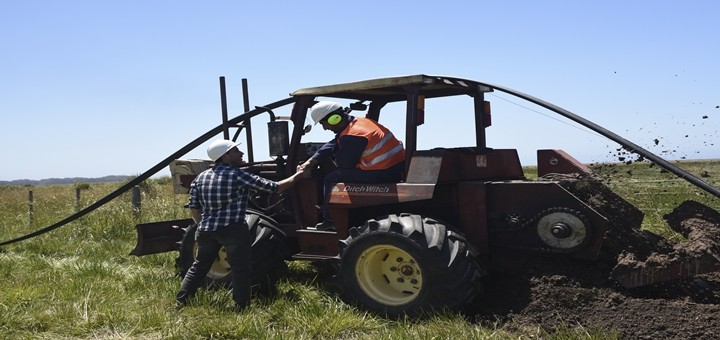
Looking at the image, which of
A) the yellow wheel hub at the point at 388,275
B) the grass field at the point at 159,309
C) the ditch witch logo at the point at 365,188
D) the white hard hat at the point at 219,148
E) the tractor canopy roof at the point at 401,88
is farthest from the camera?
the white hard hat at the point at 219,148

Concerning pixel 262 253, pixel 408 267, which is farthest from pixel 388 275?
pixel 262 253

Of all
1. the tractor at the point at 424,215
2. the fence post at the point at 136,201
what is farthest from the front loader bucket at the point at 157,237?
the fence post at the point at 136,201

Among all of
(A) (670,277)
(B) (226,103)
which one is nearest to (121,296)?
(B) (226,103)

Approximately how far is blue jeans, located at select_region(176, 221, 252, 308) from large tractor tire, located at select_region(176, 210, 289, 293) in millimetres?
193

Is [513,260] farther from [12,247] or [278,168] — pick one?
[12,247]

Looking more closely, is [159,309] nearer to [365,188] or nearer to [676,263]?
[365,188]

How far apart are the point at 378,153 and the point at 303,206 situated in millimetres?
1144

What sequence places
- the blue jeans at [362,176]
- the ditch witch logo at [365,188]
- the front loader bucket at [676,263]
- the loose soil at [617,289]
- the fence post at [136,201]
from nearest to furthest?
the loose soil at [617,289] → the front loader bucket at [676,263] → the ditch witch logo at [365,188] → the blue jeans at [362,176] → the fence post at [136,201]

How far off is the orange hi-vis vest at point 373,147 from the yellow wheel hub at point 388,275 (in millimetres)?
832

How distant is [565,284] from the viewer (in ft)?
16.2

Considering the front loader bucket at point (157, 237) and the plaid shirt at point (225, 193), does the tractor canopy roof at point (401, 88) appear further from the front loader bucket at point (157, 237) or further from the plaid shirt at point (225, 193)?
the front loader bucket at point (157, 237)

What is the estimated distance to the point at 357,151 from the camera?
575cm

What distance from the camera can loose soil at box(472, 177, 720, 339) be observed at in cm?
442

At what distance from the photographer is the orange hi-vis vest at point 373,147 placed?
18.9ft
